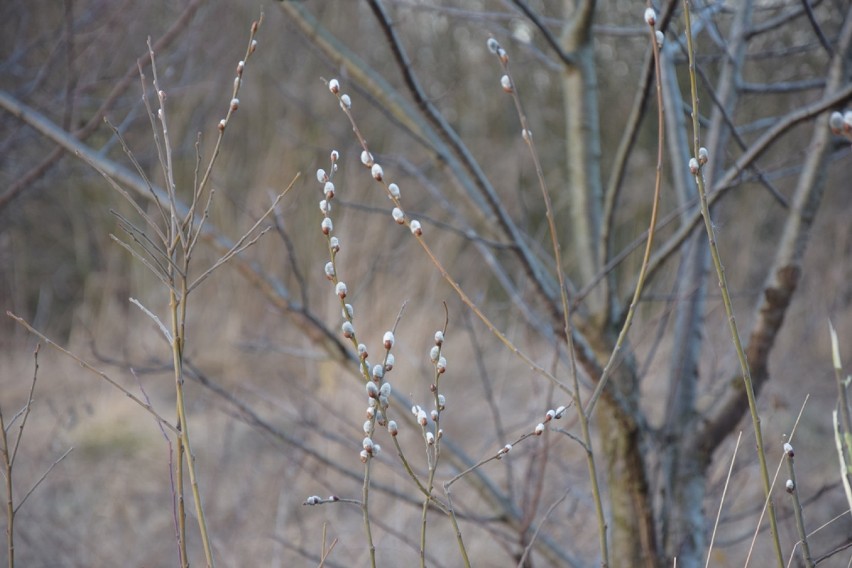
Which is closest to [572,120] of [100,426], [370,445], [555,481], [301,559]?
[370,445]

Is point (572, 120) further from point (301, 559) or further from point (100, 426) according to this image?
point (100, 426)

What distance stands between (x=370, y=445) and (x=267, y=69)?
6.59 meters

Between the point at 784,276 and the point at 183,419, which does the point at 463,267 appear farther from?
the point at 183,419

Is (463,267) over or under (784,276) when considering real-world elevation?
over

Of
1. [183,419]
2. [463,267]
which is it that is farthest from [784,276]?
[463,267]

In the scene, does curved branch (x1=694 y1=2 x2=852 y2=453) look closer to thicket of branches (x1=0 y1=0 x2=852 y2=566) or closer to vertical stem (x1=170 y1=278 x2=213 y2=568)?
thicket of branches (x1=0 y1=0 x2=852 y2=566)

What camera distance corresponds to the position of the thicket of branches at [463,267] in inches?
48.4

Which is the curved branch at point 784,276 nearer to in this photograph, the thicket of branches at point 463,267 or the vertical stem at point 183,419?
the thicket of branches at point 463,267

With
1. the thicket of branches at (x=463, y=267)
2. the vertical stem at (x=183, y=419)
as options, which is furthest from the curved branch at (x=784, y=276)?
the vertical stem at (x=183, y=419)

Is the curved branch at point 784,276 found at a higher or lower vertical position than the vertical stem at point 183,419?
higher

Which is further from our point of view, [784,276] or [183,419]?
[784,276]

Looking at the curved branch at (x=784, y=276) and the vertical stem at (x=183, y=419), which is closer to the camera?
the vertical stem at (x=183, y=419)

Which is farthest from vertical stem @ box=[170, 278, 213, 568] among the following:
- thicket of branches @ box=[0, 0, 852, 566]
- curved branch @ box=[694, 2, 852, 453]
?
curved branch @ box=[694, 2, 852, 453]

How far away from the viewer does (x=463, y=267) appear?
21.7 feet
